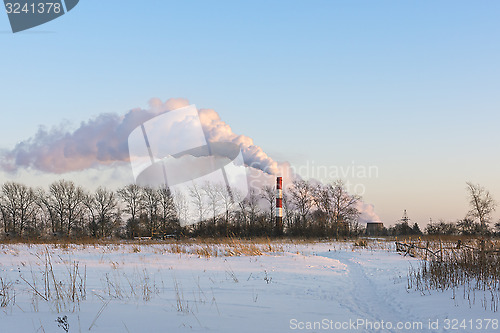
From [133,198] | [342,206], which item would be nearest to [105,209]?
[133,198]

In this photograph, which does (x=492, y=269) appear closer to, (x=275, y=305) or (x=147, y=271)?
(x=275, y=305)

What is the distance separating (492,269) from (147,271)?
7.65 metres

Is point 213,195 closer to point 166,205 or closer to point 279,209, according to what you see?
point 166,205

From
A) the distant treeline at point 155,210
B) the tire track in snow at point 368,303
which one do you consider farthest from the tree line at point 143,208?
the tire track in snow at point 368,303

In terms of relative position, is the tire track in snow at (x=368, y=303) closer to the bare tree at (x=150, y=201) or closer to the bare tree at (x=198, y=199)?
the bare tree at (x=198, y=199)

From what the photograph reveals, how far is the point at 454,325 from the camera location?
16.6 ft

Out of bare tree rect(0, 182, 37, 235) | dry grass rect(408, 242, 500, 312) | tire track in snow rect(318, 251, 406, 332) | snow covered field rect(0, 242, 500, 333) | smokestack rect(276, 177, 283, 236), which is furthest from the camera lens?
bare tree rect(0, 182, 37, 235)

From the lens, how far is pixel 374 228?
6178cm

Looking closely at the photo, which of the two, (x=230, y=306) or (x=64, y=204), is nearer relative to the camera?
(x=230, y=306)

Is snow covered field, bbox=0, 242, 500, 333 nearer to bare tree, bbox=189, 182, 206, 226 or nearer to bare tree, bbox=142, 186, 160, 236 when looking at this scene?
bare tree, bbox=189, 182, 206, 226

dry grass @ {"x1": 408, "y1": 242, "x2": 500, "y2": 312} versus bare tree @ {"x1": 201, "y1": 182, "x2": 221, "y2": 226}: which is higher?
bare tree @ {"x1": 201, "y1": 182, "x2": 221, "y2": 226}

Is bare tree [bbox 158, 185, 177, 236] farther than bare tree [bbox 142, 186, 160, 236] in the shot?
No

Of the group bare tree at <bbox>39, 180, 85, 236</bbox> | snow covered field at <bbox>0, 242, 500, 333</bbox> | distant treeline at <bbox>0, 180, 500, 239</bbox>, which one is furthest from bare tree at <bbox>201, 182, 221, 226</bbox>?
snow covered field at <bbox>0, 242, 500, 333</bbox>

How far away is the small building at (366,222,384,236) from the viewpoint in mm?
58425
